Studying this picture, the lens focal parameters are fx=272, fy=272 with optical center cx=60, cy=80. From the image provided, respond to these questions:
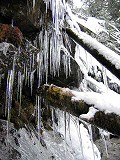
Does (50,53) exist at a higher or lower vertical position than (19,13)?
lower

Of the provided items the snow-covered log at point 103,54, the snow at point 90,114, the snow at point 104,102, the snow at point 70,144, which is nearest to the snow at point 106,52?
the snow-covered log at point 103,54

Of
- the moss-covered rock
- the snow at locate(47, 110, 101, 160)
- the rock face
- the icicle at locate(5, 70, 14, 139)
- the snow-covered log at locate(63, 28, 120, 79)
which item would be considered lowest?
the snow at locate(47, 110, 101, 160)

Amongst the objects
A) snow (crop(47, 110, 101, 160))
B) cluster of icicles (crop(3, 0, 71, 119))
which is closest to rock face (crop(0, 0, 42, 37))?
cluster of icicles (crop(3, 0, 71, 119))

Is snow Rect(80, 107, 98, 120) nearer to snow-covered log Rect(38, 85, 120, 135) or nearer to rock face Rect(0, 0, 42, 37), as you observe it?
snow-covered log Rect(38, 85, 120, 135)

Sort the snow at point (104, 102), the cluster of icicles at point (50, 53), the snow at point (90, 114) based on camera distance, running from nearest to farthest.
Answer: the snow at point (104, 102)
the snow at point (90, 114)
the cluster of icicles at point (50, 53)

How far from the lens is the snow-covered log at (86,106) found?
2090 millimetres

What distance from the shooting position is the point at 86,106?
7.61 feet

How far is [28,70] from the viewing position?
3664mm

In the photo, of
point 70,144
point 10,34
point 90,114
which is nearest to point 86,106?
point 90,114

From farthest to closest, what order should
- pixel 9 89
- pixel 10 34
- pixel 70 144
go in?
pixel 70 144 → pixel 9 89 → pixel 10 34

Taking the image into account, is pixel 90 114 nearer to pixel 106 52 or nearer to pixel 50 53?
pixel 106 52

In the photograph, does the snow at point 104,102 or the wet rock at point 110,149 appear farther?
the wet rock at point 110,149

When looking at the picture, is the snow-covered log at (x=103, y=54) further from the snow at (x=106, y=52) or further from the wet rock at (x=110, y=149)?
the wet rock at (x=110, y=149)

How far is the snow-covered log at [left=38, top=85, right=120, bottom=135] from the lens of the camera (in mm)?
2090
